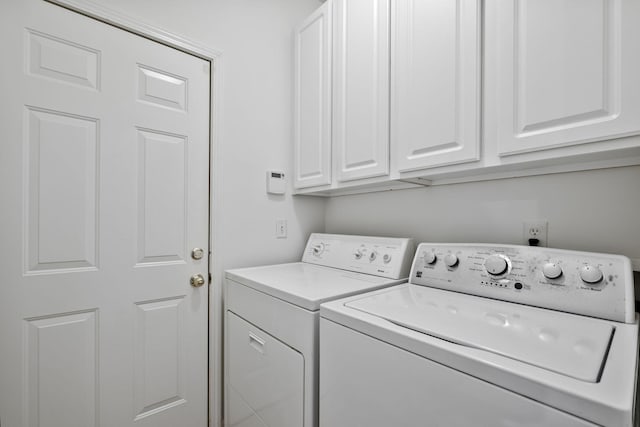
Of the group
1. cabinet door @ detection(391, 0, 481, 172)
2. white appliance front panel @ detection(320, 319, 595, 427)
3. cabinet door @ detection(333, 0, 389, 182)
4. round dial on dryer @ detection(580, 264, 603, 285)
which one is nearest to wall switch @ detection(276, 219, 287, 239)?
cabinet door @ detection(333, 0, 389, 182)

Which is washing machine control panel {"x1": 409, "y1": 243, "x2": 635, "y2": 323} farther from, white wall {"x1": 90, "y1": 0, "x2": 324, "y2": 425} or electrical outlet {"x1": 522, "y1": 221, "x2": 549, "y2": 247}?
white wall {"x1": 90, "y1": 0, "x2": 324, "y2": 425}

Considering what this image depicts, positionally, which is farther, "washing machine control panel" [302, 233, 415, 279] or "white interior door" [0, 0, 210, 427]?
"washing machine control panel" [302, 233, 415, 279]

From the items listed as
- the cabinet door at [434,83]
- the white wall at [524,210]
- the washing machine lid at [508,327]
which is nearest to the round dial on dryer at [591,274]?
the washing machine lid at [508,327]

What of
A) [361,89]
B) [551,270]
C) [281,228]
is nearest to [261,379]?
[281,228]

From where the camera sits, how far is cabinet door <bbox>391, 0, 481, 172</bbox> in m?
1.11

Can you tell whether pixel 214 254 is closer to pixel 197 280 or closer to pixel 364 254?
pixel 197 280

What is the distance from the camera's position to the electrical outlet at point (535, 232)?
3.85 feet

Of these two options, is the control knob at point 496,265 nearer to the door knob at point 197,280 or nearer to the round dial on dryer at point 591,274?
the round dial on dryer at point 591,274

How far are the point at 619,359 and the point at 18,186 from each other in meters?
1.93

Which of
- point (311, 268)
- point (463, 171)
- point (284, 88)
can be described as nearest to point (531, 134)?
point (463, 171)

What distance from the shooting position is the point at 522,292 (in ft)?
3.28

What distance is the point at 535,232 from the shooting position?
1193mm

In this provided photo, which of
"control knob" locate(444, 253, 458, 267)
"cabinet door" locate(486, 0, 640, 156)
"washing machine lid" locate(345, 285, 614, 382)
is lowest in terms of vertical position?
"washing machine lid" locate(345, 285, 614, 382)

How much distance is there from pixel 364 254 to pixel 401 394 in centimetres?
87
